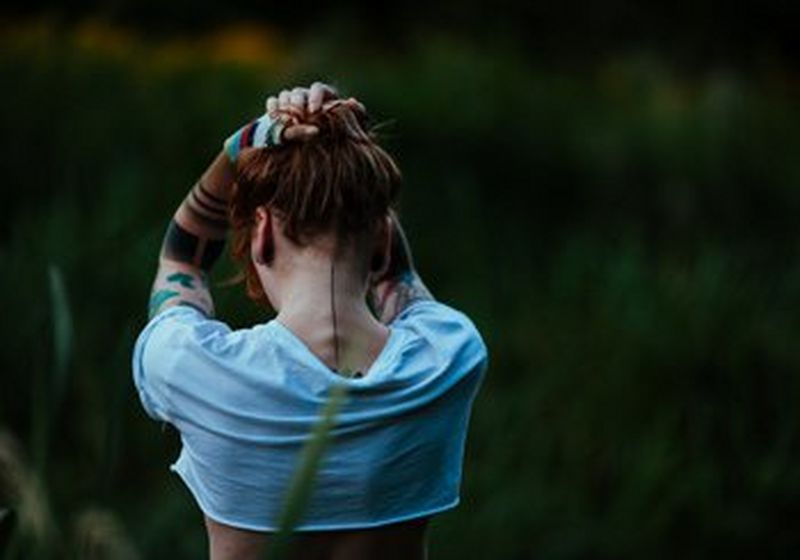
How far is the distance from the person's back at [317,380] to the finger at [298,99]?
1cm

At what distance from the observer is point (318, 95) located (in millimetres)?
2279

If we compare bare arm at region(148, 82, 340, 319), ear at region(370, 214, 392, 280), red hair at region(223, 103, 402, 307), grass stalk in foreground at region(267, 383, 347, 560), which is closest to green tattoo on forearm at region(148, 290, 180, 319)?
bare arm at region(148, 82, 340, 319)

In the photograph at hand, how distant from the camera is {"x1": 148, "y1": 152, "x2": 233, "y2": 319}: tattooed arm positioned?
2.40 meters

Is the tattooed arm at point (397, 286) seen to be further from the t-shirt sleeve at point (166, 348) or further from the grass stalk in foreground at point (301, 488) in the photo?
the grass stalk in foreground at point (301, 488)

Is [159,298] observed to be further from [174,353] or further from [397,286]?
[397,286]

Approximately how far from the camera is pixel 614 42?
12.5 m

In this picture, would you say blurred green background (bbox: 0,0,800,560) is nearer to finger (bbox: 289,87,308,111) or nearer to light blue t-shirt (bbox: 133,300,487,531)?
light blue t-shirt (bbox: 133,300,487,531)

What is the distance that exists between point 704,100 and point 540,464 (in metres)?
4.02

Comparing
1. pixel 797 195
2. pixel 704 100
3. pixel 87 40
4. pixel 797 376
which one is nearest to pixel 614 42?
pixel 704 100

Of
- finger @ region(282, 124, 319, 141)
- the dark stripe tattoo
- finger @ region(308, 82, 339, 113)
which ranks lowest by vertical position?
the dark stripe tattoo

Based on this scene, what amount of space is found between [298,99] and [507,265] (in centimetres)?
484

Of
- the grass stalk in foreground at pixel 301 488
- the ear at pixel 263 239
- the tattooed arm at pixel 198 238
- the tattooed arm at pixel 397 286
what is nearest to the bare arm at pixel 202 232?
the tattooed arm at pixel 198 238

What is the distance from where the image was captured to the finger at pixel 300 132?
220 cm

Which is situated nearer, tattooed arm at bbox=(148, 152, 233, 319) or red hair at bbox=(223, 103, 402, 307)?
red hair at bbox=(223, 103, 402, 307)
